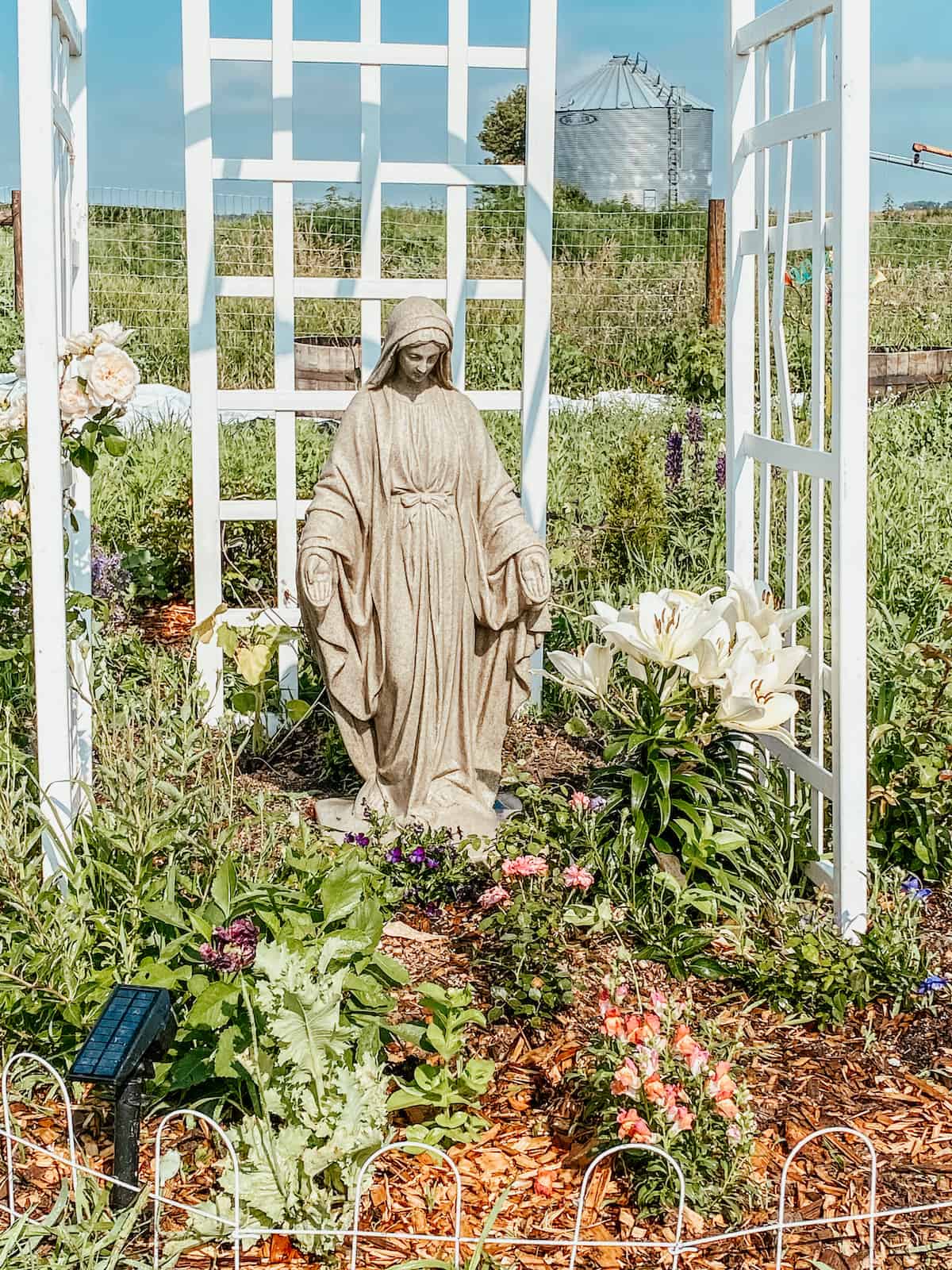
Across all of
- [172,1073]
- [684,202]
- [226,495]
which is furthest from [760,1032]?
[684,202]

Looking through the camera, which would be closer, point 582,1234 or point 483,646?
point 582,1234

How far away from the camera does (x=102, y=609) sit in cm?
437

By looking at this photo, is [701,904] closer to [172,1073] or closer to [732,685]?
[732,685]

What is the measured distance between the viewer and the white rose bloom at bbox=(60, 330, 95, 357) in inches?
146

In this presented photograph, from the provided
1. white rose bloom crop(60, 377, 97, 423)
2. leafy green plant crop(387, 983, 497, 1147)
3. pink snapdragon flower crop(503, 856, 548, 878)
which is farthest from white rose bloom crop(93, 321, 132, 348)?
leafy green plant crop(387, 983, 497, 1147)

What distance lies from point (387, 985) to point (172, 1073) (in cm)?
50

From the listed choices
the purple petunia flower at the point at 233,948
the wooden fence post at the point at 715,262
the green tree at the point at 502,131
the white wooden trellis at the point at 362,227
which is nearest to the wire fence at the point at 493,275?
the wooden fence post at the point at 715,262

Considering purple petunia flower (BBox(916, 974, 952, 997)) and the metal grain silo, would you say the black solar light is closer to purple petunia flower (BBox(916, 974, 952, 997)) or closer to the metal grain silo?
purple petunia flower (BBox(916, 974, 952, 997))

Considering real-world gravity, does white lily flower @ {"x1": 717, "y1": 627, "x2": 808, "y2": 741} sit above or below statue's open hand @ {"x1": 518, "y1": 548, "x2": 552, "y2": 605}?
below

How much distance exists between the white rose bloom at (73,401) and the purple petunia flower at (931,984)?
239 centimetres

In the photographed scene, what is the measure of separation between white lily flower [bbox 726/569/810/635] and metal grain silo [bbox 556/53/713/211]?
Result: 52.7 feet

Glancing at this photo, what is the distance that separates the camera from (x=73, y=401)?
12.0 feet

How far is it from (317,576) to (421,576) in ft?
0.96

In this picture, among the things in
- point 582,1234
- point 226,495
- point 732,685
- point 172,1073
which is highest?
point 226,495
